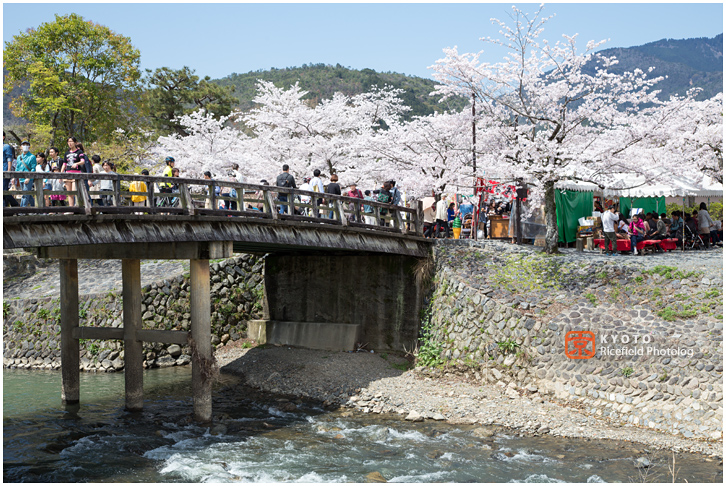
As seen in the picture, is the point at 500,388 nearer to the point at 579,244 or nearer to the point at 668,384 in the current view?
the point at 668,384

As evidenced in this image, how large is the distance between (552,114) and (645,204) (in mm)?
8335

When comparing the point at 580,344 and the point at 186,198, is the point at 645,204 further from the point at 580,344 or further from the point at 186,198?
the point at 186,198

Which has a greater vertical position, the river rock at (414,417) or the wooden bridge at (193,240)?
the wooden bridge at (193,240)

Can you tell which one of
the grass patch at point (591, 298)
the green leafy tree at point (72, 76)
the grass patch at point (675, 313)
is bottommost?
the grass patch at point (675, 313)

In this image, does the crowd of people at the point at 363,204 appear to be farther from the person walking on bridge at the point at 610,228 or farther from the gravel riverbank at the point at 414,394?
the gravel riverbank at the point at 414,394

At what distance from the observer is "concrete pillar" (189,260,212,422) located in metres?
16.0

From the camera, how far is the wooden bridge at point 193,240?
41.4 feet

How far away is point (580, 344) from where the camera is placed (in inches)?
661

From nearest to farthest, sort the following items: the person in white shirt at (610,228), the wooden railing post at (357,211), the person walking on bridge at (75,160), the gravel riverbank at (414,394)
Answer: the person walking on bridge at (75,160) → the gravel riverbank at (414,394) → the wooden railing post at (357,211) → the person in white shirt at (610,228)

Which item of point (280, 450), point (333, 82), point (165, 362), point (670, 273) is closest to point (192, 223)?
point (280, 450)

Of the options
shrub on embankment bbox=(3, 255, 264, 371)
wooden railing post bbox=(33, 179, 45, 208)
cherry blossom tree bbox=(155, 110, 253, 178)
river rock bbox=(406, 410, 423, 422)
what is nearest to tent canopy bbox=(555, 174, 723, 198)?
river rock bbox=(406, 410, 423, 422)

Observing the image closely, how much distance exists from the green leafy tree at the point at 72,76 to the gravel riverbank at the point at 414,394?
835 inches

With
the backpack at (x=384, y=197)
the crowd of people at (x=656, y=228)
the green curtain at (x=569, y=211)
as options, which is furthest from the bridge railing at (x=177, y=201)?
the crowd of people at (x=656, y=228)

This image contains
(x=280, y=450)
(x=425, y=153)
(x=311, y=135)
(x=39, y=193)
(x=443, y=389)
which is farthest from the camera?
(x=311, y=135)
